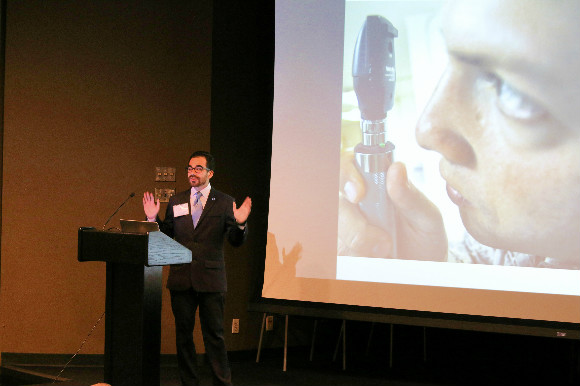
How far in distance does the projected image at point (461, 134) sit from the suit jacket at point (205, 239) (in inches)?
39.0

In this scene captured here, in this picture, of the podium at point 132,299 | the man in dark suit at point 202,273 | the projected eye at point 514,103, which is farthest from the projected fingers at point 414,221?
the podium at point 132,299

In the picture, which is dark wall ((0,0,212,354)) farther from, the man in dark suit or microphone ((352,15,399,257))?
microphone ((352,15,399,257))

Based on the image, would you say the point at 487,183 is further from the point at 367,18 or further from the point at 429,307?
the point at 367,18

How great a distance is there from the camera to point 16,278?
5168 mm

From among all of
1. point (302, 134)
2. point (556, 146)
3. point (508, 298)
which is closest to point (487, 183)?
point (556, 146)

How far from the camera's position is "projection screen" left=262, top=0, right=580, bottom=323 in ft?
13.6

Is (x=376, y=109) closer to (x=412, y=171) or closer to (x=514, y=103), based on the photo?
(x=412, y=171)

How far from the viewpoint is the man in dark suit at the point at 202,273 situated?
399 centimetres

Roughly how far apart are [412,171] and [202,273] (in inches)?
63.0

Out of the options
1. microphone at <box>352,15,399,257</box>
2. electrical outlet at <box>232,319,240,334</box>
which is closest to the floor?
electrical outlet at <box>232,319,240,334</box>

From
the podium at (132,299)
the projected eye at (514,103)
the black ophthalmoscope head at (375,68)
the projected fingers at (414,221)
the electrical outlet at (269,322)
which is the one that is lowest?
the electrical outlet at (269,322)

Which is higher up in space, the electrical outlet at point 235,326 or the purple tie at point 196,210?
the purple tie at point 196,210

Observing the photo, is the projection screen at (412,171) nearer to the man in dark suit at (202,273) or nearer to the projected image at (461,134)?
the projected image at (461,134)

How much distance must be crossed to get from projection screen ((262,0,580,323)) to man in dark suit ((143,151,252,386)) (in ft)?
2.90
